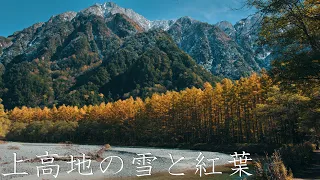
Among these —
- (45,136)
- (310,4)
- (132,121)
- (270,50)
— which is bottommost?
(45,136)

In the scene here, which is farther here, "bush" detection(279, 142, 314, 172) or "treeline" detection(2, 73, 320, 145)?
"treeline" detection(2, 73, 320, 145)

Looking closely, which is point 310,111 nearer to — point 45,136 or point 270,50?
point 270,50

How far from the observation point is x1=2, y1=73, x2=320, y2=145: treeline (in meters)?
36.0

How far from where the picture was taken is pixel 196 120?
209 ft

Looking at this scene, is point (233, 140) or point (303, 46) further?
point (233, 140)

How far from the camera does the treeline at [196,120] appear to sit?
1419 inches

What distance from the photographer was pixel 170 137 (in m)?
69.4

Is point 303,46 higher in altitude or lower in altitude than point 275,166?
higher

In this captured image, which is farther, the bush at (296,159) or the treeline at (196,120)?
the treeline at (196,120)

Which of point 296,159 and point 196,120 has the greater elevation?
point 196,120

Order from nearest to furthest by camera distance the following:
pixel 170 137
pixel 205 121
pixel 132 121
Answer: pixel 205 121 → pixel 170 137 → pixel 132 121

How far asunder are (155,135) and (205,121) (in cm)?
1712

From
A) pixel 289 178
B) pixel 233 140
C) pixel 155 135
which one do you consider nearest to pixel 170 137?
pixel 155 135

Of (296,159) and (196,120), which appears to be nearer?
(296,159)
